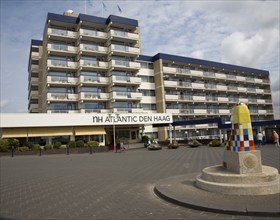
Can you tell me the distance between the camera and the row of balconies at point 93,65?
44.3 metres

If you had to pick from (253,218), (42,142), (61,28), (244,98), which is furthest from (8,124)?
(244,98)

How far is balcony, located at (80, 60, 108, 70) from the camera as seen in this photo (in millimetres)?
45603

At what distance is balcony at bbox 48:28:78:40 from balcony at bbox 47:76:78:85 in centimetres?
695

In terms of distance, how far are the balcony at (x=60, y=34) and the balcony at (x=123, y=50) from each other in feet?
23.0

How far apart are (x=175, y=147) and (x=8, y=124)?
2013cm

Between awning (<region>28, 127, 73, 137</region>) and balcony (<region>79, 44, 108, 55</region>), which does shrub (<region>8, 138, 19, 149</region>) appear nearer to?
awning (<region>28, 127, 73, 137</region>)

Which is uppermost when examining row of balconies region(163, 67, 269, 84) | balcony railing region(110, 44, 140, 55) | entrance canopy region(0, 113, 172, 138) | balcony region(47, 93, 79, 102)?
balcony railing region(110, 44, 140, 55)

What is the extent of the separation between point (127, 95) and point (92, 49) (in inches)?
406

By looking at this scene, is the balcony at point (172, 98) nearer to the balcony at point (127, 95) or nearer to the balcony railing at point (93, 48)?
the balcony at point (127, 95)

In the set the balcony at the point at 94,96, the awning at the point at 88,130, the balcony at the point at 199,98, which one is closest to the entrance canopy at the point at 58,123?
the awning at the point at 88,130

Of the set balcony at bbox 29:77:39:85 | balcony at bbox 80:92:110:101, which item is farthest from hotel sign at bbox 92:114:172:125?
balcony at bbox 29:77:39:85

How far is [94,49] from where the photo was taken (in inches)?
1886

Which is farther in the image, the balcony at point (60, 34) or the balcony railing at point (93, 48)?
the balcony railing at point (93, 48)

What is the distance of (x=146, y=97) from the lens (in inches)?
2143
